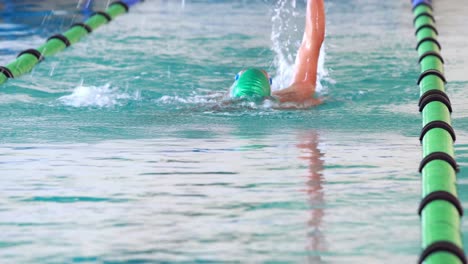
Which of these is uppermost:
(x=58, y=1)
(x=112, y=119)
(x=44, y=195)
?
(x=58, y=1)

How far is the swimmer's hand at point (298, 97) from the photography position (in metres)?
5.03

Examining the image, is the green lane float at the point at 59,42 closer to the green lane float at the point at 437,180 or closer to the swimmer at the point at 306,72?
the swimmer at the point at 306,72

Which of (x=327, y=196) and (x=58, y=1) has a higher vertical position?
(x=58, y=1)

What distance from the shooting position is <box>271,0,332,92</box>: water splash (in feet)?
19.9

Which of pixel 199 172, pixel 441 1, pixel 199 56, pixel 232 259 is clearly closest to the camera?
pixel 232 259

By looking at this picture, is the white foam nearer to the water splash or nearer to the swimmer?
the swimmer

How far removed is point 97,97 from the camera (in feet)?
17.6

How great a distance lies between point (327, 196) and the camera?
3.33m

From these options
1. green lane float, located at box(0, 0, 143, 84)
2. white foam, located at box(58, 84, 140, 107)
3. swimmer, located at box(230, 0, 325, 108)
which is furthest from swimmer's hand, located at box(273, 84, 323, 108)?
green lane float, located at box(0, 0, 143, 84)

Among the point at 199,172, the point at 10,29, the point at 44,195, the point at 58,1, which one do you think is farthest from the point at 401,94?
the point at 58,1

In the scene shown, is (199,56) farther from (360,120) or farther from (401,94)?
(360,120)

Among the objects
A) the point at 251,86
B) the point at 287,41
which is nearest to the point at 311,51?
the point at 251,86

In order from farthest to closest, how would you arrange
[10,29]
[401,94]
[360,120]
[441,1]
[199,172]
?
[441,1] → [10,29] → [401,94] → [360,120] → [199,172]

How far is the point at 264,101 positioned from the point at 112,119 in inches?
29.2
